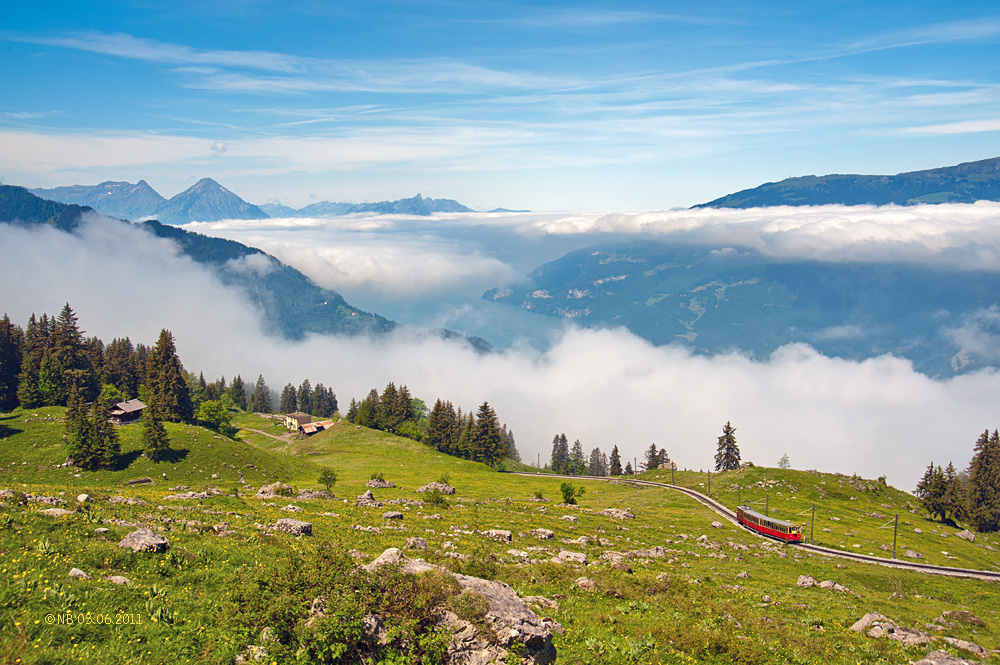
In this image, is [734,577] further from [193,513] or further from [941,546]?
[941,546]

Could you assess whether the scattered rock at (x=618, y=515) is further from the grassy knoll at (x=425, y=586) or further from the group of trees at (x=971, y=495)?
the group of trees at (x=971, y=495)

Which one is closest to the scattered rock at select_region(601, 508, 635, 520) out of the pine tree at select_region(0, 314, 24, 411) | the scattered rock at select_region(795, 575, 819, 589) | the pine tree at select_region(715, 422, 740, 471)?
the scattered rock at select_region(795, 575, 819, 589)

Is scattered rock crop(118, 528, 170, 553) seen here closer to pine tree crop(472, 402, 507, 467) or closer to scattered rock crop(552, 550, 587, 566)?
scattered rock crop(552, 550, 587, 566)

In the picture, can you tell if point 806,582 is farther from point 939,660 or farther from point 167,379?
point 167,379

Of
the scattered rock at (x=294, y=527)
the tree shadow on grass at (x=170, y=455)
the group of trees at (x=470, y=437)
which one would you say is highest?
the scattered rock at (x=294, y=527)

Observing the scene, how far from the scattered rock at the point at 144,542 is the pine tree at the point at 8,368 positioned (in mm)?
108047

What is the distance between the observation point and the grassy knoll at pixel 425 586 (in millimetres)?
12102

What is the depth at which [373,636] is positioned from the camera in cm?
1260

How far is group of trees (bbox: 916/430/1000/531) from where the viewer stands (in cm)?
9181

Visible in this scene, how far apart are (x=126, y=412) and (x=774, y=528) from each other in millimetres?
113119

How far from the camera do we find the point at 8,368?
314 ft

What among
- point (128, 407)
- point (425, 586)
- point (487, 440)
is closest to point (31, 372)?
point (128, 407)

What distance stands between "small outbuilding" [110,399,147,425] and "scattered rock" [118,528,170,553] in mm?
95896

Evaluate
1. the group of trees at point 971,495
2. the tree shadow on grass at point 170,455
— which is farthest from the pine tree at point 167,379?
the group of trees at point 971,495
